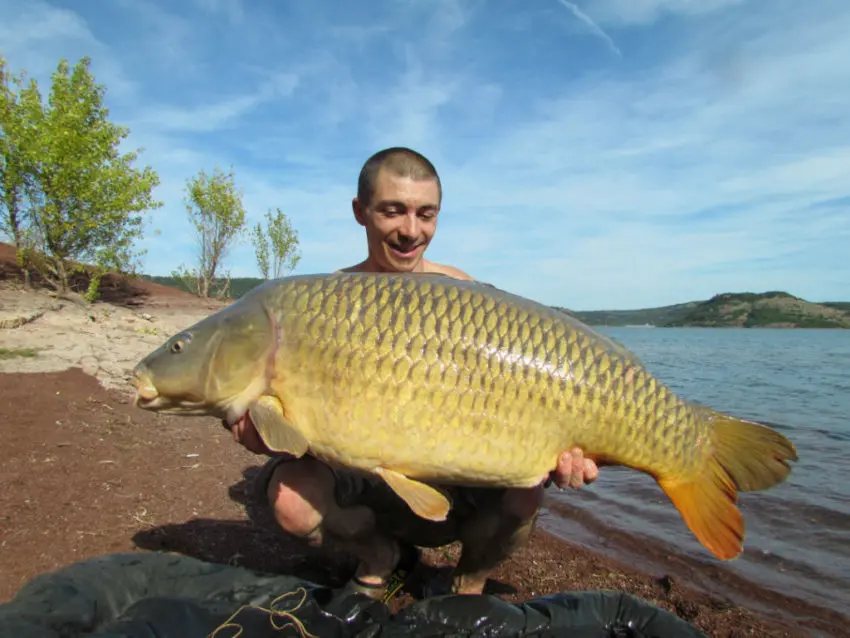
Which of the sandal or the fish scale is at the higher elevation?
the fish scale

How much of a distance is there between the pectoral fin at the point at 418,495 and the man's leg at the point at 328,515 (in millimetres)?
642

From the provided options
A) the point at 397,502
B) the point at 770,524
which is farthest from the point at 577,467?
the point at 770,524

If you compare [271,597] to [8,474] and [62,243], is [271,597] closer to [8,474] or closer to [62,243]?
[8,474]

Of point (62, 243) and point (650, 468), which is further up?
point (62, 243)

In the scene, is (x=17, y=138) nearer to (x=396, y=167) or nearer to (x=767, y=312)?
(x=396, y=167)

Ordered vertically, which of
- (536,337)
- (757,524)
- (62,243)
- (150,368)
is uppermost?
(62,243)

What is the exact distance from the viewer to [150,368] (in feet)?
6.35

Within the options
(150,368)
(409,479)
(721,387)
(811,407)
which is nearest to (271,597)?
(409,479)

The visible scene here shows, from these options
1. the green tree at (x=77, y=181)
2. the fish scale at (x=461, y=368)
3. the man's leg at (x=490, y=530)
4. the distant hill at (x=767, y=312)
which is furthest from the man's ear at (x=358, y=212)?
the distant hill at (x=767, y=312)

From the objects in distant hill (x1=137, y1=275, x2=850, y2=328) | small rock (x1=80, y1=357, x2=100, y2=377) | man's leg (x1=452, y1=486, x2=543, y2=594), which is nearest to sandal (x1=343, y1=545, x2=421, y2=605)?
man's leg (x1=452, y1=486, x2=543, y2=594)

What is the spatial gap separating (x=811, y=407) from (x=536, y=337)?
9.96 meters

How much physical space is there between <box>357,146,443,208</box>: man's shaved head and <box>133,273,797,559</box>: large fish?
0.93 metres

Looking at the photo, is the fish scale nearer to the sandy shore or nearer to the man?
the man

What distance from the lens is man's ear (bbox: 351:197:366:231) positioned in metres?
2.99
